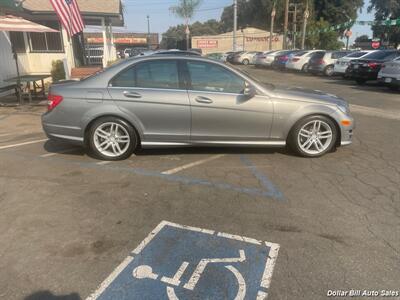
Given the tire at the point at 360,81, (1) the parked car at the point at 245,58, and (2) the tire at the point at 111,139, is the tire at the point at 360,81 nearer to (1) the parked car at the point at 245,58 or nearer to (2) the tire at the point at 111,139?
(2) the tire at the point at 111,139

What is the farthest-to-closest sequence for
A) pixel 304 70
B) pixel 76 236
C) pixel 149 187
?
1. pixel 304 70
2. pixel 149 187
3. pixel 76 236

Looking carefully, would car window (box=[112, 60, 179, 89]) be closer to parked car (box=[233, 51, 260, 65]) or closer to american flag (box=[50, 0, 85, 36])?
american flag (box=[50, 0, 85, 36])

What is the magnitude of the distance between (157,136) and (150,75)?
2.95 ft

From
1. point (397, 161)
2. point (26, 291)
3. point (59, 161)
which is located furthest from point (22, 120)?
point (397, 161)

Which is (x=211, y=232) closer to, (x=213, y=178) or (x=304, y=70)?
(x=213, y=178)

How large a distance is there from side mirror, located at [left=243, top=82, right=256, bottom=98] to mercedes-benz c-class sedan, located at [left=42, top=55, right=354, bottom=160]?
0.5 inches

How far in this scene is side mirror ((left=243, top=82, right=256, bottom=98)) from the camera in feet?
16.8

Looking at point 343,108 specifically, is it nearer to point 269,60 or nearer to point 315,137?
point 315,137

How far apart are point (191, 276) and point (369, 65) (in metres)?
16.1

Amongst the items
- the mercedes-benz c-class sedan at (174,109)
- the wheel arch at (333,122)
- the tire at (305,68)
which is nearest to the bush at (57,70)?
the mercedes-benz c-class sedan at (174,109)

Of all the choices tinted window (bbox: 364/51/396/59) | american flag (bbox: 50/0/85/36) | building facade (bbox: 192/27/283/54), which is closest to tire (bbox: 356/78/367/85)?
tinted window (bbox: 364/51/396/59)

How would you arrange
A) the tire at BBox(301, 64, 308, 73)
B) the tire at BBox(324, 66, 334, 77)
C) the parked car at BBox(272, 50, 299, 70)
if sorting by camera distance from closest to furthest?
the tire at BBox(324, 66, 334, 77) → the tire at BBox(301, 64, 308, 73) → the parked car at BBox(272, 50, 299, 70)

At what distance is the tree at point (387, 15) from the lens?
211ft

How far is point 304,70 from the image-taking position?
23.6 metres
